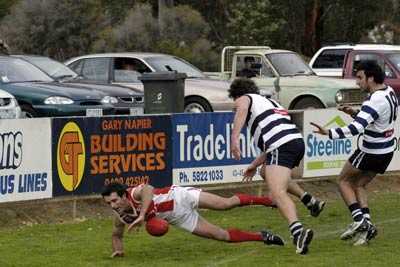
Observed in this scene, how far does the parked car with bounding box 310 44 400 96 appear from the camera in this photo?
83.8 feet

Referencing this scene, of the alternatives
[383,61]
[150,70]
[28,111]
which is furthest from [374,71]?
[383,61]

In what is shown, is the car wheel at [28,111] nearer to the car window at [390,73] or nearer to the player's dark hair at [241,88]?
the player's dark hair at [241,88]

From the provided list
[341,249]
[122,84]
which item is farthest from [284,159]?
[122,84]

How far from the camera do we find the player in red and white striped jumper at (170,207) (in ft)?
34.1

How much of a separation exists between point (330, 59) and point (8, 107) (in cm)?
1243

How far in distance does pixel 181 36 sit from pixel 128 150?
3161 centimetres

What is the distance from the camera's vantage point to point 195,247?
38.4ft

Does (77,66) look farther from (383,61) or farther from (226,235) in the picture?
(226,235)

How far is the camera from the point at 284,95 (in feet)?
78.3

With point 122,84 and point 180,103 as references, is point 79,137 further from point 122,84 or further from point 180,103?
point 122,84

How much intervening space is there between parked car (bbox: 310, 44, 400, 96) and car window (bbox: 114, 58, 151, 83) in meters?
4.97

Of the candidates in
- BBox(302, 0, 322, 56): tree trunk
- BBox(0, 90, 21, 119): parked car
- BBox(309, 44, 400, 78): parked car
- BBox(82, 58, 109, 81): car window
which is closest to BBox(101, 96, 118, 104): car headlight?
BBox(0, 90, 21, 119): parked car

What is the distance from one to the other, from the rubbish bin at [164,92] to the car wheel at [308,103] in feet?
16.8

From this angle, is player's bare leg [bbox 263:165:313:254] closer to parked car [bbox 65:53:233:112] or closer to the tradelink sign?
the tradelink sign
